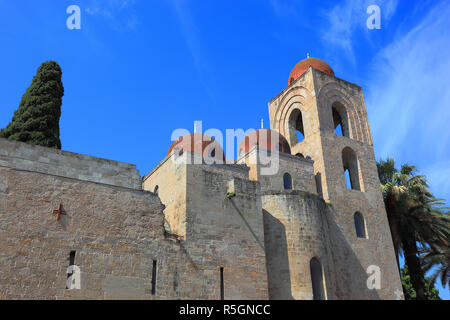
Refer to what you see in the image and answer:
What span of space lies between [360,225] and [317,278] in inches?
203

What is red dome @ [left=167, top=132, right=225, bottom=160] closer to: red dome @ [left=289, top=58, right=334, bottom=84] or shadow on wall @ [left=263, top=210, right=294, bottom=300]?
shadow on wall @ [left=263, top=210, right=294, bottom=300]

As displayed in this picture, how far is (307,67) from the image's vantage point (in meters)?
23.8

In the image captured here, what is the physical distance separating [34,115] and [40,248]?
7249 mm

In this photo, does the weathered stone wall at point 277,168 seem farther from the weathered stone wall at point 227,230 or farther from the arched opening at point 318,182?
the weathered stone wall at point 227,230

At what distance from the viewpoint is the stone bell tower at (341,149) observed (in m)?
18.5

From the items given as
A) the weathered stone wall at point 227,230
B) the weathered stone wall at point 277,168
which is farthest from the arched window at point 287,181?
the weathered stone wall at point 227,230

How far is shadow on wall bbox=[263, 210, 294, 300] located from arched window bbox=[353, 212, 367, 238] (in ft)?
17.5

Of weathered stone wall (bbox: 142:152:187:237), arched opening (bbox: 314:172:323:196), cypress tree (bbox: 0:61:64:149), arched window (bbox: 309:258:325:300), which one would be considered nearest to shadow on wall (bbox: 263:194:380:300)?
arched window (bbox: 309:258:325:300)

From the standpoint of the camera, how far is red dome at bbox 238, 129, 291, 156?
19672 millimetres

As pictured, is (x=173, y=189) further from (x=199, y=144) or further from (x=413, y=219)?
(x=413, y=219)
